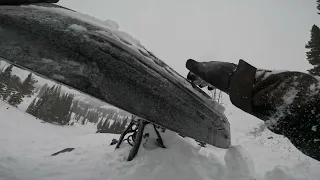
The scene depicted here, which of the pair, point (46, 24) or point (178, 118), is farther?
point (178, 118)

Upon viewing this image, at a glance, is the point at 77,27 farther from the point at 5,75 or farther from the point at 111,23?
A: the point at 5,75

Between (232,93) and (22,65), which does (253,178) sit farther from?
(22,65)

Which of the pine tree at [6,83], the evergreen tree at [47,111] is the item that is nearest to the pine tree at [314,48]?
the evergreen tree at [47,111]

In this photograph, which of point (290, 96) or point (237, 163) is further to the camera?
point (237, 163)

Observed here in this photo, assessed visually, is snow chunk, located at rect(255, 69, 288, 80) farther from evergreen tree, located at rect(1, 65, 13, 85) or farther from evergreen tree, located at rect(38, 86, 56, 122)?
evergreen tree, located at rect(1, 65, 13, 85)

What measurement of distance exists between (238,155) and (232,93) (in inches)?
177

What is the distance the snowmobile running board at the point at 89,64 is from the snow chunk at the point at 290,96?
0.72 m

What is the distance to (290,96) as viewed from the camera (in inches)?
47.9

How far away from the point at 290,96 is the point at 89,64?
1.29 meters

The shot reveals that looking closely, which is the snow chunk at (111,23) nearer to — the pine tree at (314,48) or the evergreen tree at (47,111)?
the pine tree at (314,48)

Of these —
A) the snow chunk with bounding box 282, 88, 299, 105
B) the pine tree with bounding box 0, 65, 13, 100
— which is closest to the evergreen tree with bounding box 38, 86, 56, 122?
the pine tree with bounding box 0, 65, 13, 100

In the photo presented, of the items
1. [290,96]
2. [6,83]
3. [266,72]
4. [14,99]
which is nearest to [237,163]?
[266,72]

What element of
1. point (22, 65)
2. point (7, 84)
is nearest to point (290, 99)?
point (22, 65)

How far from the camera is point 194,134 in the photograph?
172cm
